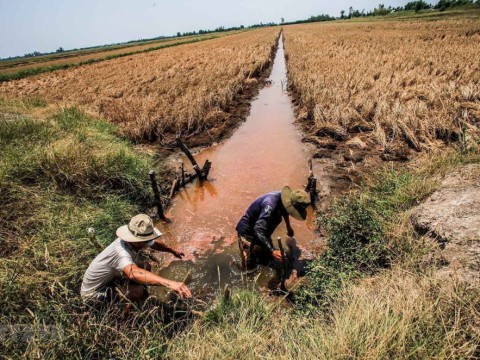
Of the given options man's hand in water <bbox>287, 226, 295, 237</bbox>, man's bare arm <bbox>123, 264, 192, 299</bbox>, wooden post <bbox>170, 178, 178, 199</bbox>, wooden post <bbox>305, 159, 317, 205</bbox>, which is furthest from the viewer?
wooden post <bbox>170, 178, 178, 199</bbox>

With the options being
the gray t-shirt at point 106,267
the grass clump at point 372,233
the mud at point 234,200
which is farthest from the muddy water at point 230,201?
the gray t-shirt at point 106,267

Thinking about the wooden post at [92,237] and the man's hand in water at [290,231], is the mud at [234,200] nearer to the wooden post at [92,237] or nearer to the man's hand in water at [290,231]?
the man's hand in water at [290,231]

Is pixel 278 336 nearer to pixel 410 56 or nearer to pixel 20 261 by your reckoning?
pixel 20 261

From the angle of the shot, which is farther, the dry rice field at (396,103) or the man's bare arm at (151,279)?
the dry rice field at (396,103)

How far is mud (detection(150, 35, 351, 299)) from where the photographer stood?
15.1 ft

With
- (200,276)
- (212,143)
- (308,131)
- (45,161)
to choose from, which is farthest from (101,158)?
(308,131)

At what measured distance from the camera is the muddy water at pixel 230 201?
15.1 feet

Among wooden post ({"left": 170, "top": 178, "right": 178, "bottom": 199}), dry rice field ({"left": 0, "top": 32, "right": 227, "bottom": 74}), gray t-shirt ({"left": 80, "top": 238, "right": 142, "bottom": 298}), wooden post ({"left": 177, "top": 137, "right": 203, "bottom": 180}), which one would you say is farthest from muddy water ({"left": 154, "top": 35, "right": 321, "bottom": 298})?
dry rice field ({"left": 0, "top": 32, "right": 227, "bottom": 74})

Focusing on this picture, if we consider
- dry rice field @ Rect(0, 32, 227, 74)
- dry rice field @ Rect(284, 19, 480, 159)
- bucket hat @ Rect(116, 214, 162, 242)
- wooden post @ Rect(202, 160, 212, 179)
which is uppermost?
dry rice field @ Rect(0, 32, 227, 74)

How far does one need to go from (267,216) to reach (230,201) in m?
2.57

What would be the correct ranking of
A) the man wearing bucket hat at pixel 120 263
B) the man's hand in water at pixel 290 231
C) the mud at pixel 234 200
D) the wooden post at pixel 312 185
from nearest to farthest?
the man wearing bucket hat at pixel 120 263, the mud at pixel 234 200, the man's hand in water at pixel 290 231, the wooden post at pixel 312 185

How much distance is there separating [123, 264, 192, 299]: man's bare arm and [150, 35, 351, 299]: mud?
0.89 meters

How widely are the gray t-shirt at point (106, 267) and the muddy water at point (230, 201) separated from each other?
106 cm

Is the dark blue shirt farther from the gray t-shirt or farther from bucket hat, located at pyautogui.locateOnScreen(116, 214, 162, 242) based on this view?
the gray t-shirt
